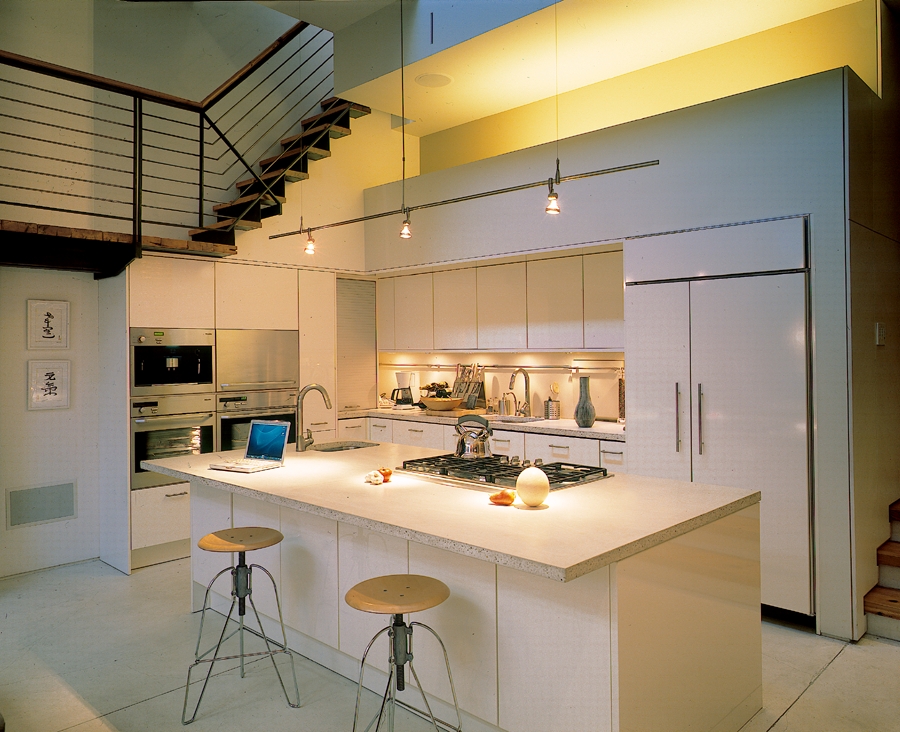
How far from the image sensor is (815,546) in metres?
3.40

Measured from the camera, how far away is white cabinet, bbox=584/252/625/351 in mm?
4703

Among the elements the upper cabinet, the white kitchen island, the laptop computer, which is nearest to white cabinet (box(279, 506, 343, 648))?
the white kitchen island

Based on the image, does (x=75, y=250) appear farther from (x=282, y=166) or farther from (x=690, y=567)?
(x=690, y=567)

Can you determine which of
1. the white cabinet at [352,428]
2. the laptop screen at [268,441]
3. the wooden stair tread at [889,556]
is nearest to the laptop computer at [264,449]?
the laptop screen at [268,441]

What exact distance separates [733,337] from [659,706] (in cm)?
218

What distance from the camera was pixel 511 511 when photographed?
7.54 feet

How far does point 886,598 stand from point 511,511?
2436 millimetres

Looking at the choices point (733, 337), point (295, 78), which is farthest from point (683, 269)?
point (295, 78)

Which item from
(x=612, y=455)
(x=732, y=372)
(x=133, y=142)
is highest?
(x=133, y=142)

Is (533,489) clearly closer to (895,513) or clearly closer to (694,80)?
(895,513)

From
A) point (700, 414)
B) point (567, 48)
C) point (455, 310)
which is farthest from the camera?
point (455, 310)

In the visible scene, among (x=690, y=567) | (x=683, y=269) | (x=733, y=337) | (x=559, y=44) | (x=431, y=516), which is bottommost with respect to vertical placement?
(x=690, y=567)

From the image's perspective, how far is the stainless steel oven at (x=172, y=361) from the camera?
4.59 metres

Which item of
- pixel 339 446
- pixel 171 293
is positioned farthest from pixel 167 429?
pixel 339 446
